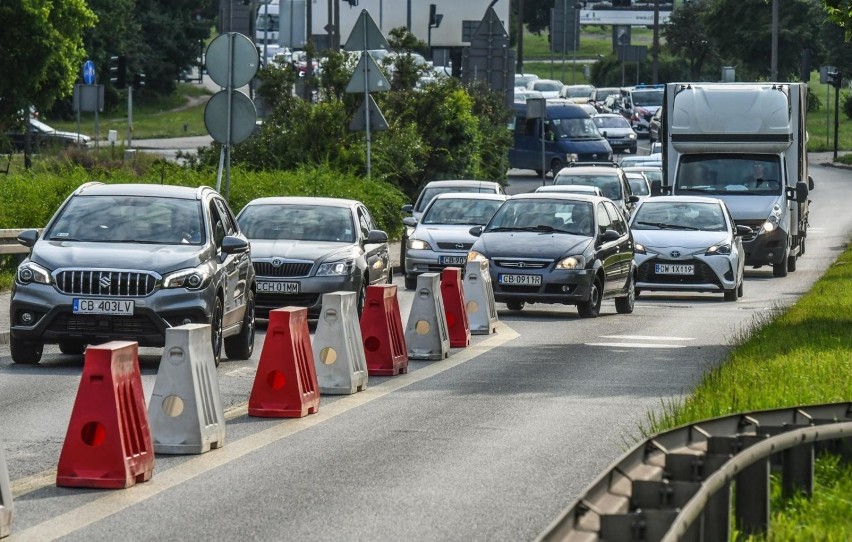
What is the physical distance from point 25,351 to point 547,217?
978 centimetres

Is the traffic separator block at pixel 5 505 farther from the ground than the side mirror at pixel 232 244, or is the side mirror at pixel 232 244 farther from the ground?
the side mirror at pixel 232 244

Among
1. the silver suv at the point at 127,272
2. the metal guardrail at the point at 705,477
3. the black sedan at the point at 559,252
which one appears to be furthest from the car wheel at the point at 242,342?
the metal guardrail at the point at 705,477

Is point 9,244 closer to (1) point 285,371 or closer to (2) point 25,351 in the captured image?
(2) point 25,351

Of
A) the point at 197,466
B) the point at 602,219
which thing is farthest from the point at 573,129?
the point at 197,466

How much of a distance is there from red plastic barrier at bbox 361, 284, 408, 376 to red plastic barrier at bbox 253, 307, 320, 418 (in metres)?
2.71

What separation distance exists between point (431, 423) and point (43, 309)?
4.50 m

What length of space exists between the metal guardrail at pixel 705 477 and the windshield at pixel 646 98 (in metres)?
78.1

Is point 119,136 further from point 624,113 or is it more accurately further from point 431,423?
point 431,423

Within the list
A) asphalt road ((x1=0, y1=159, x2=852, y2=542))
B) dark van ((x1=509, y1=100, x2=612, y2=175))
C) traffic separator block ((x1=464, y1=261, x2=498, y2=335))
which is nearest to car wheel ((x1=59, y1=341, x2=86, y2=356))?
asphalt road ((x1=0, y1=159, x2=852, y2=542))

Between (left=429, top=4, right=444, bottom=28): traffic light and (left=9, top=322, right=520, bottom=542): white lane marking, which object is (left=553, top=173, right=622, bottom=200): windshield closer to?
(left=9, top=322, right=520, bottom=542): white lane marking

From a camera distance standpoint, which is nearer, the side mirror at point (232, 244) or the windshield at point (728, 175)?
the side mirror at point (232, 244)

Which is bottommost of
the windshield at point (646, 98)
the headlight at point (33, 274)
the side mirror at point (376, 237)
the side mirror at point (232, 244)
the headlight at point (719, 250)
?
the headlight at point (719, 250)

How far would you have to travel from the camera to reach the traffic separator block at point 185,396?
34.4 feet

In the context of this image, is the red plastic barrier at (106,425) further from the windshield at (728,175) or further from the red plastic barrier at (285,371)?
the windshield at (728,175)
